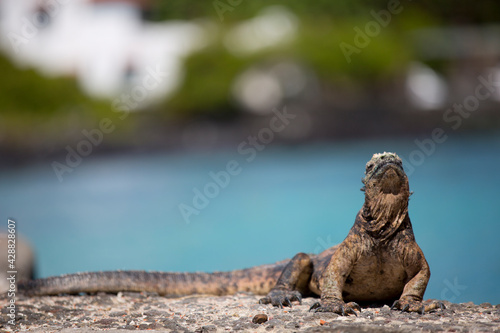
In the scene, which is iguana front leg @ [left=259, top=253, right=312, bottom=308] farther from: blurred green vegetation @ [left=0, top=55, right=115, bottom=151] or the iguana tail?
blurred green vegetation @ [left=0, top=55, right=115, bottom=151]

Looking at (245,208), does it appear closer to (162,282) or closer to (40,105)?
(162,282)

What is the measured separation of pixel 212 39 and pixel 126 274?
19.3 meters

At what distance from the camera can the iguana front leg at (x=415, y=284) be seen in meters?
3.13

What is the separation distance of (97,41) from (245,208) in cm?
1658

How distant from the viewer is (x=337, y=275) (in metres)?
3.23

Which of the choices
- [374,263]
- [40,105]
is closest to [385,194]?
[374,263]

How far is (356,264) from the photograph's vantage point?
3.26m

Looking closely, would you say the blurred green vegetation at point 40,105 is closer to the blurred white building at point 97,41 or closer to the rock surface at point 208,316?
the blurred white building at point 97,41

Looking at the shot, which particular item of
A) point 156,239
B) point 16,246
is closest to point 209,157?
point 156,239

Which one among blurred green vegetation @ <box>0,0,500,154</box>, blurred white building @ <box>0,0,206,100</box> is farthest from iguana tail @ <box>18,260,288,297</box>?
blurred white building @ <box>0,0,206,100</box>

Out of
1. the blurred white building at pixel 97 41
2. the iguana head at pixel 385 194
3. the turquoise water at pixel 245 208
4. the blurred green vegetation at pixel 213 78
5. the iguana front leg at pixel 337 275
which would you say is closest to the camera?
the iguana head at pixel 385 194

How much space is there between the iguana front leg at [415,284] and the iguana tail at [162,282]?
3.25ft

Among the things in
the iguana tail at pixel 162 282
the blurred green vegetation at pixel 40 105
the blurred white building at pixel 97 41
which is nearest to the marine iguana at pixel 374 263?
the iguana tail at pixel 162 282

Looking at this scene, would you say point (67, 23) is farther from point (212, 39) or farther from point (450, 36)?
point (450, 36)
